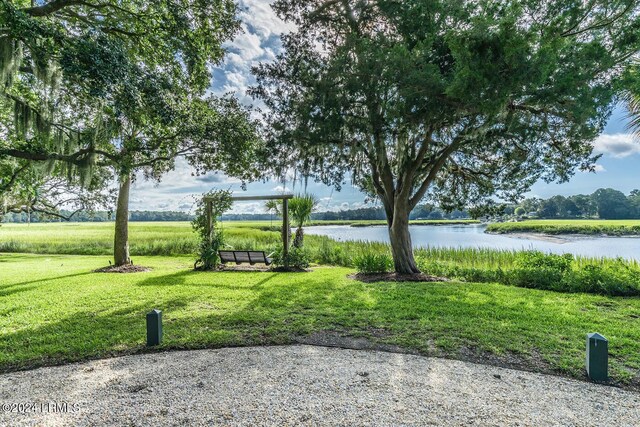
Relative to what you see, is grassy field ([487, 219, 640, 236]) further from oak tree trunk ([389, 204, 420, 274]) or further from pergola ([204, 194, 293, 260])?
pergola ([204, 194, 293, 260])

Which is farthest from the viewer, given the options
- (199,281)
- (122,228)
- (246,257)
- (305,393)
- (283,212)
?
(122,228)

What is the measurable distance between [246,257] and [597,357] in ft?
25.3

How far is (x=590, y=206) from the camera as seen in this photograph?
114 ft

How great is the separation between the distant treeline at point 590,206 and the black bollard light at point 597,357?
26.8 meters

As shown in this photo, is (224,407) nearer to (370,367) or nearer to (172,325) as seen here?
(370,367)

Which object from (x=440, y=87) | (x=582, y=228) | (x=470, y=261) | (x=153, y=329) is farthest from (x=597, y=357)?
(x=582, y=228)

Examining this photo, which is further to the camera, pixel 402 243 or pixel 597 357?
pixel 402 243

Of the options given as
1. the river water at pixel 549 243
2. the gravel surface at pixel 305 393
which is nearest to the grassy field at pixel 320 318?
the gravel surface at pixel 305 393

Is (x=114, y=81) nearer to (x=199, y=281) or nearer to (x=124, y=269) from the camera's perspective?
(x=199, y=281)

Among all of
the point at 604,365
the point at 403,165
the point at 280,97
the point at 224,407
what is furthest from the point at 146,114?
the point at 604,365

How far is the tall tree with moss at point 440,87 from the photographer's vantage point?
4.89 metres

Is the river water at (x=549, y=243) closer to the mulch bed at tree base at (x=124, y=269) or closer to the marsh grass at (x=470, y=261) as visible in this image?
the marsh grass at (x=470, y=261)

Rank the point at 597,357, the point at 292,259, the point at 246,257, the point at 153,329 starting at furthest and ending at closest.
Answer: the point at 292,259 → the point at 246,257 → the point at 153,329 → the point at 597,357

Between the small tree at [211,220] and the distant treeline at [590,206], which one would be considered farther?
the distant treeline at [590,206]
